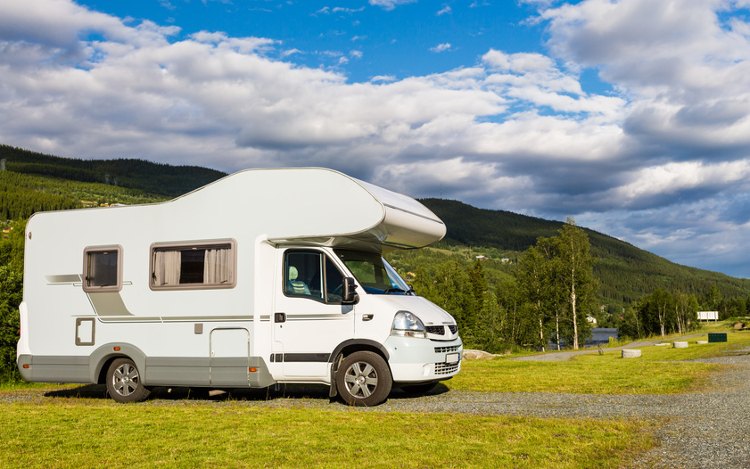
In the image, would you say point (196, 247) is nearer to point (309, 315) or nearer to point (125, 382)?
point (309, 315)

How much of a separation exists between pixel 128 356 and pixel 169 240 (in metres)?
2.25

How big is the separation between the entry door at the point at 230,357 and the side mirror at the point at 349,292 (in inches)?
74.3

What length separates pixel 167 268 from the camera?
40.3 feet

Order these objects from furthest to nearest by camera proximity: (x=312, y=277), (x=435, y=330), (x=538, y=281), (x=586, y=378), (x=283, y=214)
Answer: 1. (x=538, y=281)
2. (x=586, y=378)
3. (x=283, y=214)
4. (x=312, y=277)
5. (x=435, y=330)

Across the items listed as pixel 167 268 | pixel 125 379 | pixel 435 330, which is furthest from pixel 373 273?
pixel 125 379

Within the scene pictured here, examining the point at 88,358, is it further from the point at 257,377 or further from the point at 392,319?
the point at 392,319

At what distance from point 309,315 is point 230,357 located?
1.57m

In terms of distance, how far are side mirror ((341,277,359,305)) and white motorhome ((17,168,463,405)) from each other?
0.14ft

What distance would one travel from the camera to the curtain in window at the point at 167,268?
12.2 metres

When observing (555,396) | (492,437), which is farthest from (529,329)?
(492,437)

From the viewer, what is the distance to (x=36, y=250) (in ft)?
43.4

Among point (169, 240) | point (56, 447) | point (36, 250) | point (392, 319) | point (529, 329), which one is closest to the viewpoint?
point (56, 447)

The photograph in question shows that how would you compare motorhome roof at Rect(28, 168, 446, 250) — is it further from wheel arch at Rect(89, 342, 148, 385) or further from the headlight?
wheel arch at Rect(89, 342, 148, 385)

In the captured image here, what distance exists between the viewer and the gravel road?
7.26 meters
